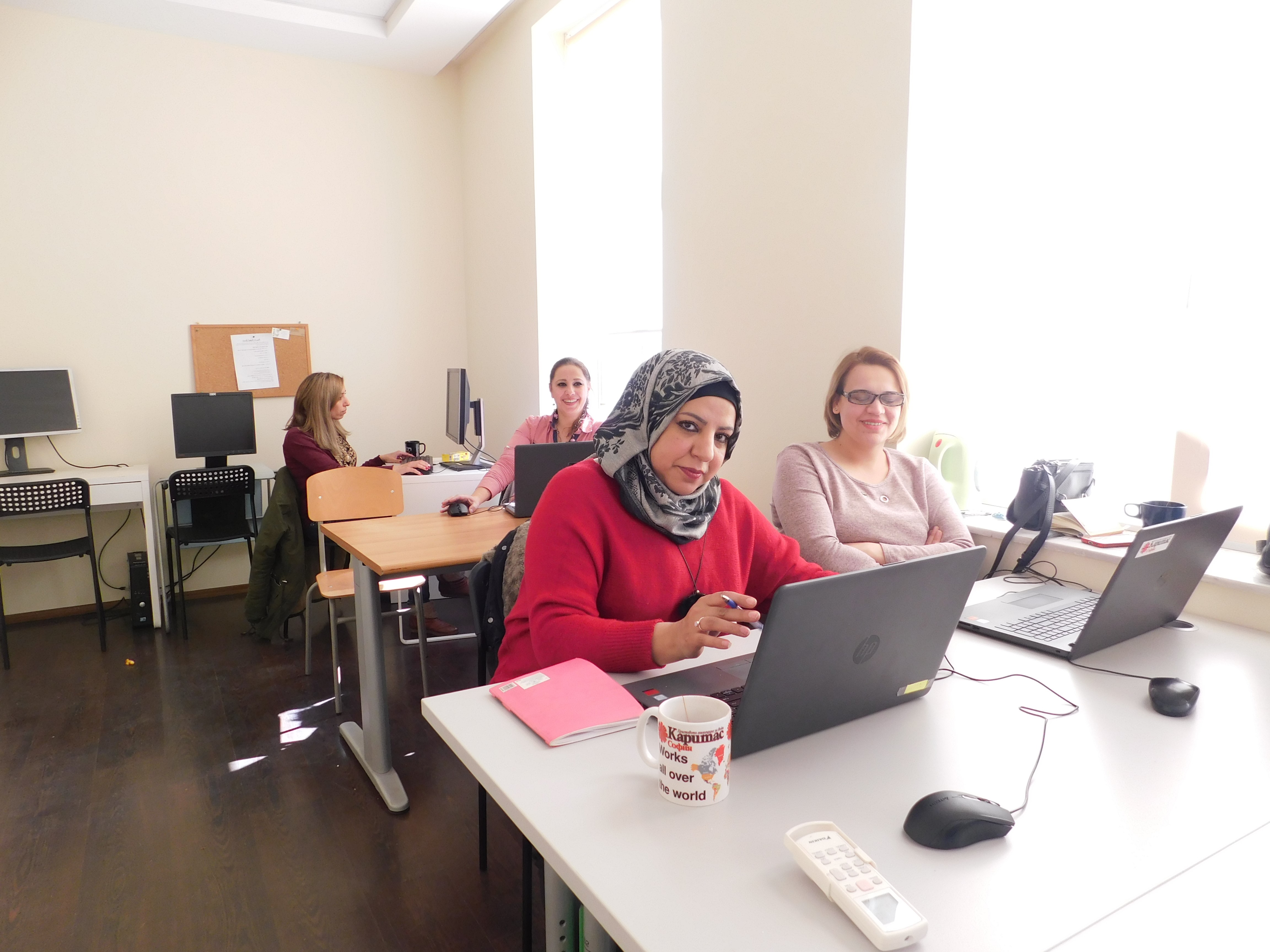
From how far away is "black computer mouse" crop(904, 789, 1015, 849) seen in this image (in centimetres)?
85

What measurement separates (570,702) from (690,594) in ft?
1.51

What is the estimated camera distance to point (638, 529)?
1.51m

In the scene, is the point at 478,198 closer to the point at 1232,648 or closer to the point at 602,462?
the point at 602,462

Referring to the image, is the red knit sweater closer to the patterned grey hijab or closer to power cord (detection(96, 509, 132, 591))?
the patterned grey hijab

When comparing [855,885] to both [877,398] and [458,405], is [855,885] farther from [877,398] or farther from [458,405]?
[458,405]

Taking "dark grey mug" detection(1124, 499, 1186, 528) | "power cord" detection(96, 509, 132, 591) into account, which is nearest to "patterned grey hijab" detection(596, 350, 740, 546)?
"dark grey mug" detection(1124, 499, 1186, 528)

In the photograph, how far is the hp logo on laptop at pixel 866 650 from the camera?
1065 mm

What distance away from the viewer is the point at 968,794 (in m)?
0.91

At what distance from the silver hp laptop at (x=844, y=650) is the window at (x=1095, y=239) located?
50.1 inches

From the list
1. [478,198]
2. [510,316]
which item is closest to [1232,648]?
[510,316]

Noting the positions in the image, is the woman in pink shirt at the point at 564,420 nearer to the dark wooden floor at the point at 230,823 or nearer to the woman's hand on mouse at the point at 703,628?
the dark wooden floor at the point at 230,823

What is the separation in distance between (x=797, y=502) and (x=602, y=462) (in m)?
0.77

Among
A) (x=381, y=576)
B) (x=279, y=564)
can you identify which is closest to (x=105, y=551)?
(x=279, y=564)

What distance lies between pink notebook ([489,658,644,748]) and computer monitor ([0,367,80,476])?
157 inches
